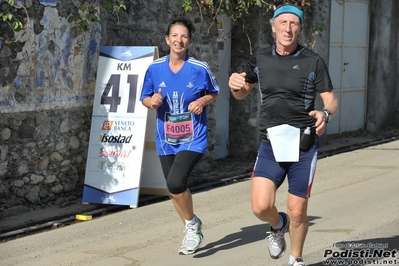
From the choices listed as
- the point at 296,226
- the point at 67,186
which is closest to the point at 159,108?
the point at 296,226

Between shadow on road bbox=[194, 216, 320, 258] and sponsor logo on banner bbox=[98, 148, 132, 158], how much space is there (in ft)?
Result: 6.05

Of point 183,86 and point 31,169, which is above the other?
point 183,86

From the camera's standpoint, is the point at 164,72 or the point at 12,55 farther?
the point at 12,55

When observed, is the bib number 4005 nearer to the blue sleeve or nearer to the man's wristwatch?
the blue sleeve

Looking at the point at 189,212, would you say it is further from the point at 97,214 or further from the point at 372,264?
the point at 97,214

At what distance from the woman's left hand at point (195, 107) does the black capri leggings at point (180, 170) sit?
1.15ft

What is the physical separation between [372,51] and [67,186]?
9042mm

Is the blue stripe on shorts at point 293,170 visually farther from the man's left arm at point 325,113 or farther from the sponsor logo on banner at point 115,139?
the sponsor logo on banner at point 115,139

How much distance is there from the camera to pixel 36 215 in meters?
8.57

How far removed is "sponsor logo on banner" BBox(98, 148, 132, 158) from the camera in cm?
909

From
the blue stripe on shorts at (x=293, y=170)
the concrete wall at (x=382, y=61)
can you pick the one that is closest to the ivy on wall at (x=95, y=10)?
the blue stripe on shorts at (x=293, y=170)

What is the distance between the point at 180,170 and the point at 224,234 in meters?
1.16

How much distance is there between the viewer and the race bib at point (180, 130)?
696cm

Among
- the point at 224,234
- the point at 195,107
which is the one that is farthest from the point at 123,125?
the point at 195,107
